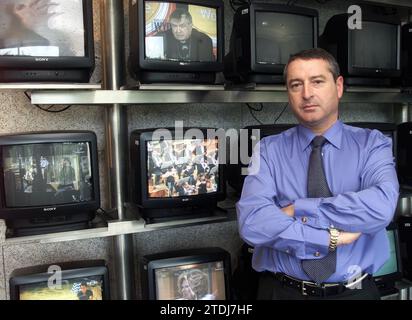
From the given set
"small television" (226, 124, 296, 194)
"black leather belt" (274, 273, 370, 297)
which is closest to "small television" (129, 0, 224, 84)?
"small television" (226, 124, 296, 194)

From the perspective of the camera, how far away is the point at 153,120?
2355mm

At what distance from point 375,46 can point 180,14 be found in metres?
1.12

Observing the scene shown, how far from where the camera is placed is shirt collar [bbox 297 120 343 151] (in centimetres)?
161

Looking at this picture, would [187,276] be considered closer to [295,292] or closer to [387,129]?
[295,292]

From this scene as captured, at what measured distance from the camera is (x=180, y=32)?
5.91 ft

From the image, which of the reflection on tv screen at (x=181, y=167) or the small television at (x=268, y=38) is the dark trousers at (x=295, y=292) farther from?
the small television at (x=268, y=38)

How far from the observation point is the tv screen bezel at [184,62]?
173cm

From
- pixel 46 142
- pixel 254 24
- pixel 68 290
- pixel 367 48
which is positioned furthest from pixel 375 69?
pixel 68 290

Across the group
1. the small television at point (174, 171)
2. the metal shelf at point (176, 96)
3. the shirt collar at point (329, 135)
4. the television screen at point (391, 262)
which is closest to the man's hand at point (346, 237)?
the shirt collar at point (329, 135)

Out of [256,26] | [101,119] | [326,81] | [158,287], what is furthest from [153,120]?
[326,81]

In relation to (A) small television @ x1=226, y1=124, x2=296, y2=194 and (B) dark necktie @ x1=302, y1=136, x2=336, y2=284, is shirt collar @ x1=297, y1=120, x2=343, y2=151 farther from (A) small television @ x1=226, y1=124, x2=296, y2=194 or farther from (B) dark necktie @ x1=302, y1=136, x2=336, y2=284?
(A) small television @ x1=226, y1=124, x2=296, y2=194

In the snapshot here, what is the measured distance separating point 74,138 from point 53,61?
12.3 inches

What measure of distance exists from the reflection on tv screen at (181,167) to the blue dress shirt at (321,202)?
31 cm

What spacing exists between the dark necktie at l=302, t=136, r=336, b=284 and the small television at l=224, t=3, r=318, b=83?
1.71 ft
